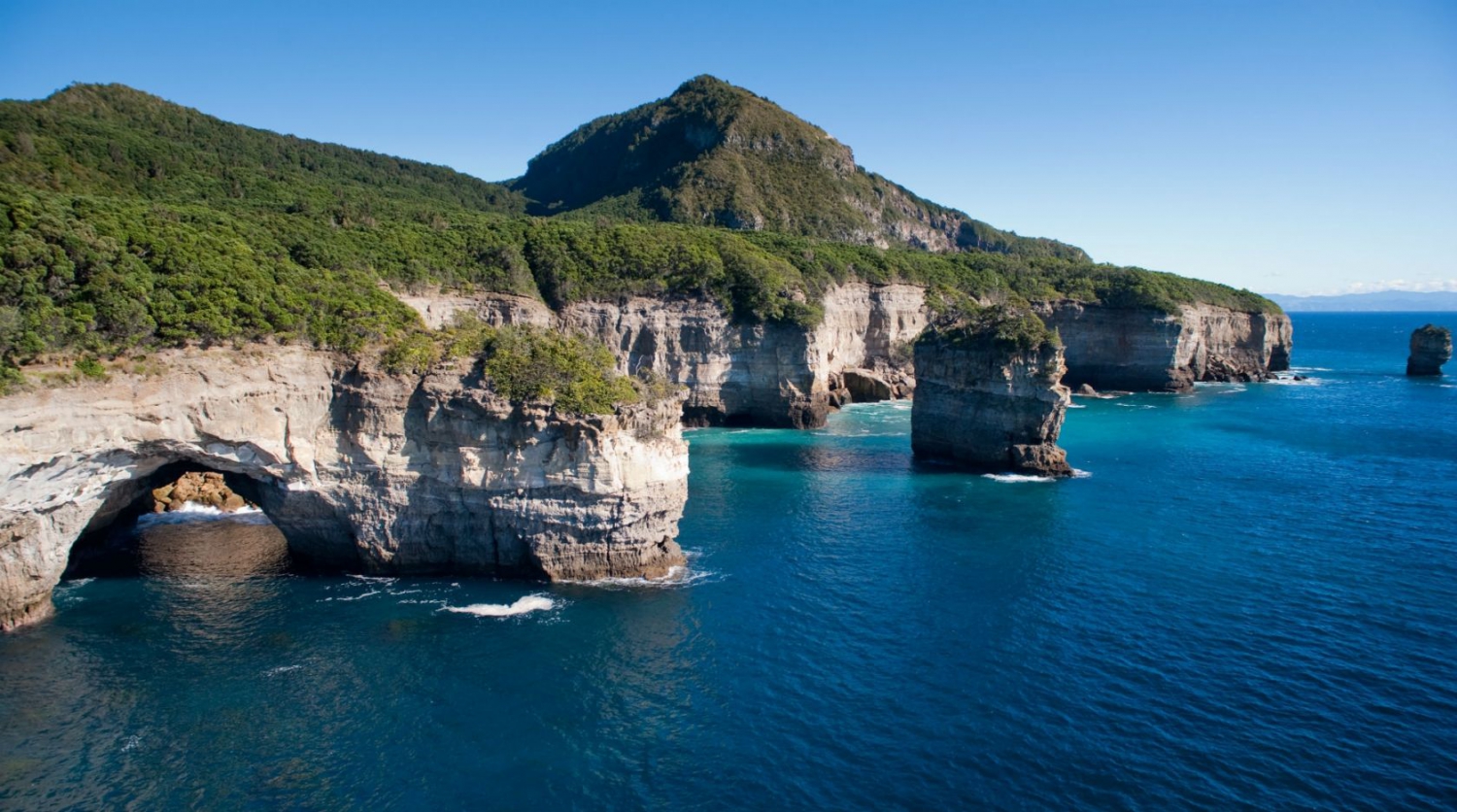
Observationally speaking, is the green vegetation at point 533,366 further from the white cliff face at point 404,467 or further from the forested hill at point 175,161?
the forested hill at point 175,161

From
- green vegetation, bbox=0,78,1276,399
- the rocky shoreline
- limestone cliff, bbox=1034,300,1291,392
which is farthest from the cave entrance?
limestone cliff, bbox=1034,300,1291,392

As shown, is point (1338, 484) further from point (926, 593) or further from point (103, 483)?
point (103, 483)

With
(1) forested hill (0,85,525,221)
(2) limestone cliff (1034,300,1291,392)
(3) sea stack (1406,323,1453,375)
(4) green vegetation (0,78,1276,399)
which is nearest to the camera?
(4) green vegetation (0,78,1276,399)

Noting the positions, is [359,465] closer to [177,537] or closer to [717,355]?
[177,537]

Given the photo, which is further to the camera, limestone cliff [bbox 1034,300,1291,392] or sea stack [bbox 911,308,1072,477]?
limestone cliff [bbox 1034,300,1291,392]

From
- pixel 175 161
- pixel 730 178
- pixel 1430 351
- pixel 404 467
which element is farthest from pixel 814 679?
pixel 1430 351

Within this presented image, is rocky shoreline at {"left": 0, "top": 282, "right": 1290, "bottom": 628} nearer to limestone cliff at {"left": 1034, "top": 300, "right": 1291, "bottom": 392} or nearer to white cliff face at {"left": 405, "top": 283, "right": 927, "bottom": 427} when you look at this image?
white cliff face at {"left": 405, "top": 283, "right": 927, "bottom": 427}
